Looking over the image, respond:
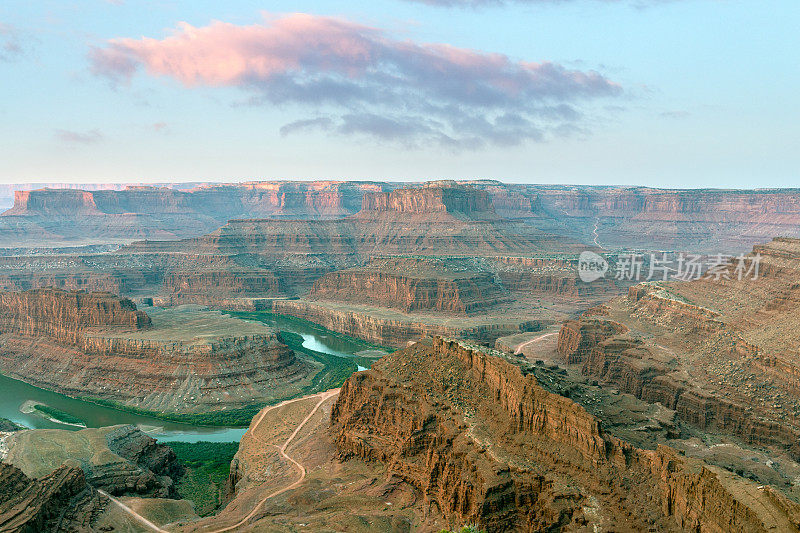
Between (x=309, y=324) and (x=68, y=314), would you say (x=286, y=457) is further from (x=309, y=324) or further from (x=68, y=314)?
(x=309, y=324)

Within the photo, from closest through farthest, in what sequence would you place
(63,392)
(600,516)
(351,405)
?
(600,516) → (351,405) → (63,392)

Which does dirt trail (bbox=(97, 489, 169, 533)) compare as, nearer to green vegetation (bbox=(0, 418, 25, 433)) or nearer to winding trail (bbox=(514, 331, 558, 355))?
Result: green vegetation (bbox=(0, 418, 25, 433))

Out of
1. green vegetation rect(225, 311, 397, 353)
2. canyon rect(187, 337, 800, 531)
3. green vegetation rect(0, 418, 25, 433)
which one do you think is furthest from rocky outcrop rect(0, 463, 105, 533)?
green vegetation rect(225, 311, 397, 353)

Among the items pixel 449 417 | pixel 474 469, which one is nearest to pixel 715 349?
pixel 449 417

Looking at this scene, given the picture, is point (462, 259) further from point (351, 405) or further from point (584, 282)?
point (351, 405)

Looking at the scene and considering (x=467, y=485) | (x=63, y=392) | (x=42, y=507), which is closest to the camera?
(x=467, y=485)

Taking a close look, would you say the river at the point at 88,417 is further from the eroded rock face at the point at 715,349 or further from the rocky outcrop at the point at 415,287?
the eroded rock face at the point at 715,349

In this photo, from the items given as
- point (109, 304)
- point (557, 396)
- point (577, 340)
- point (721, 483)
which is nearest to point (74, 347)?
point (109, 304)
